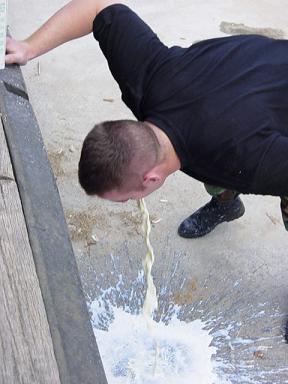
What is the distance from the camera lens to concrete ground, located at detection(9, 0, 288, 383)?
2510 millimetres

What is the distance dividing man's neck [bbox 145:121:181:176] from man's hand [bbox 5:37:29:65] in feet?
1.65

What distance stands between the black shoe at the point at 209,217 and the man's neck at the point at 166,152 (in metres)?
1.03

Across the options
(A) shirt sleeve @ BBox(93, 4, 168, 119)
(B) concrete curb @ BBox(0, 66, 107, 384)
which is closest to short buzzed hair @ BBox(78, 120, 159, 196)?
(B) concrete curb @ BBox(0, 66, 107, 384)

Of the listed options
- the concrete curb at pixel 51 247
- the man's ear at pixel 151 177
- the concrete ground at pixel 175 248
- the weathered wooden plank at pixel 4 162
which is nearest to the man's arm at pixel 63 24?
the concrete curb at pixel 51 247

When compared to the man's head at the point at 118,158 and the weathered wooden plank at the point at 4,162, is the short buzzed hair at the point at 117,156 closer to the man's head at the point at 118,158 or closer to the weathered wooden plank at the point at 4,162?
the man's head at the point at 118,158

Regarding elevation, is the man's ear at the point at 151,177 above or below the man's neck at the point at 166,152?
below

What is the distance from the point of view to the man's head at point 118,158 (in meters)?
1.71

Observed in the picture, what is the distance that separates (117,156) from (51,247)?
1.06 ft

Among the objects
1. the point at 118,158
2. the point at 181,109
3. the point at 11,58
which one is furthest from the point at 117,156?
the point at 11,58

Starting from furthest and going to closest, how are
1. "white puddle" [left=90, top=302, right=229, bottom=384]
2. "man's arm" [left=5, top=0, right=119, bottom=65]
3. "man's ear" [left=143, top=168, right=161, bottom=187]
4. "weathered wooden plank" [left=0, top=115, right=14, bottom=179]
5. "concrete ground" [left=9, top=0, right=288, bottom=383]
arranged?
"concrete ground" [left=9, top=0, right=288, bottom=383] < "white puddle" [left=90, top=302, right=229, bottom=384] < "man's arm" [left=5, top=0, right=119, bottom=65] < "man's ear" [left=143, top=168, right=161, bottom=187] < "weathered wooden plank" [left=0, top=115, right=14, bottom=179]

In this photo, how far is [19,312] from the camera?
1354 mm

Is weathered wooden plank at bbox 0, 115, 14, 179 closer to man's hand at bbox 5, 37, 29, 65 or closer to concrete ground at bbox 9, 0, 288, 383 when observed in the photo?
man's hand at bbox 5, 37, 29, 65

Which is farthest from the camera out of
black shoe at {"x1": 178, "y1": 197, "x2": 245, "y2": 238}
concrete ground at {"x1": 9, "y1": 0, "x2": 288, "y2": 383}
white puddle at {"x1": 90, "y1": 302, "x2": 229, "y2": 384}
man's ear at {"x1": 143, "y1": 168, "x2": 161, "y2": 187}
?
black shoe at {"x1": 178, "y1": 197, "x2": 245, "y2": 238}

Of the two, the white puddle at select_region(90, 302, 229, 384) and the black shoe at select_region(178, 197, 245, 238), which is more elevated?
the black shoe at select_region(178, 197, 245, 238)
